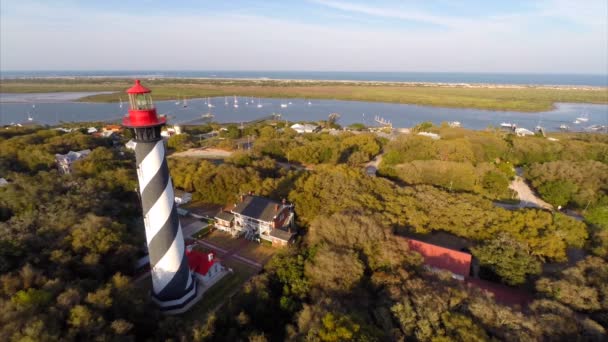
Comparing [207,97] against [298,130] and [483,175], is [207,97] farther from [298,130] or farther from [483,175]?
[483,175]

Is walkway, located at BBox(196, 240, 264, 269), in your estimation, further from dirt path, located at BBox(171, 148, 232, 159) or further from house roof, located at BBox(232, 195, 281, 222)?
dirt path, located at BBox(171, 148, 232, 159)

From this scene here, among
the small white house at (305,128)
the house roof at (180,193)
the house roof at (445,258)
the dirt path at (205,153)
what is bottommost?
the dirt path at (205,153)

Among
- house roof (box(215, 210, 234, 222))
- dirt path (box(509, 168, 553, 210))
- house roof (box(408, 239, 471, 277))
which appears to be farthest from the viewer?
dirt path (box(509, 168, 553, 210))

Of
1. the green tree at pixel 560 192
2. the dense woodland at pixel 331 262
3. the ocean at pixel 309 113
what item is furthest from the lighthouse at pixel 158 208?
the ocean at pixel 309 113

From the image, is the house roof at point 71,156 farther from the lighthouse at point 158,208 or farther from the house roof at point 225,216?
the lighthouse at point 158,208

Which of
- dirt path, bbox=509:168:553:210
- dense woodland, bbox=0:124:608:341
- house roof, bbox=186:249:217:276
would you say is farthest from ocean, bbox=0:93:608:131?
house roof, bbox=186:249:217:276

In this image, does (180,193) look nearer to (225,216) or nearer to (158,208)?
(225,216)

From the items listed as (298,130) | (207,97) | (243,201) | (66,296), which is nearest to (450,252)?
(243,201)
